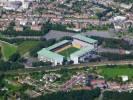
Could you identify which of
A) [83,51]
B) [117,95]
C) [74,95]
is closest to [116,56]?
[83,51]

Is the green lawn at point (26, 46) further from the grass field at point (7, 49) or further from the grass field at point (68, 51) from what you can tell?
the grass field at point (68, 51)

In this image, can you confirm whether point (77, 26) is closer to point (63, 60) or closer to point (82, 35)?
point (82, 35)

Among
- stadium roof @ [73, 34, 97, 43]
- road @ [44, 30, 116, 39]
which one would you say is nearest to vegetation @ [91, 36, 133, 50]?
stadium roof @ [73, 34, 97, 43]

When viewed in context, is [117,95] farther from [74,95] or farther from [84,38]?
[84,38]

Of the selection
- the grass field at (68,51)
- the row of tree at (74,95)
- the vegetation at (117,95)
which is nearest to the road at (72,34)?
the grass field at (68,51)

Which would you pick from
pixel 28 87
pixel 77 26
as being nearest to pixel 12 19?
pixel 77 26

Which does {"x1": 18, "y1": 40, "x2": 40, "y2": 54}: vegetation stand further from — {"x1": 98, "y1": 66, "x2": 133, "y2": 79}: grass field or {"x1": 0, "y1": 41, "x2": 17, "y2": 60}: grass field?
{"x1": 98, "y1": 66, "x2": 133, "y2": 79}: grass field

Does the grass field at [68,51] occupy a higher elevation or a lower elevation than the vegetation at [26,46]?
lower

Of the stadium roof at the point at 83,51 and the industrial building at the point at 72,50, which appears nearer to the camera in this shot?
the industrial building at the point at 72,50
